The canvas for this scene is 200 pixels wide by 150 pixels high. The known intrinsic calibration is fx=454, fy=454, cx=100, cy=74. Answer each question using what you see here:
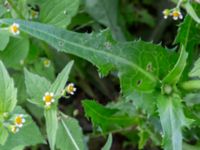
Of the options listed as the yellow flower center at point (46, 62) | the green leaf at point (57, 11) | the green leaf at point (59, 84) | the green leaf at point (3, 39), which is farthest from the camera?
the yellow flower center at point (46, 62)

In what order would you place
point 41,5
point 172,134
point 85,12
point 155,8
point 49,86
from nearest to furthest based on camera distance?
point 172,134, point 49,86, point 41,5, point 85,12, point 155,8

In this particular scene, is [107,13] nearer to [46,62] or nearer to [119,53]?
[46,62]

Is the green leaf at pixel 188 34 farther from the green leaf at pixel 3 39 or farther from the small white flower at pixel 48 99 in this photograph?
the green leaf at pixel 3 39

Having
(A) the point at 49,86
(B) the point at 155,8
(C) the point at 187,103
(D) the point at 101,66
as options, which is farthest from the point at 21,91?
(B) the point at 155,8

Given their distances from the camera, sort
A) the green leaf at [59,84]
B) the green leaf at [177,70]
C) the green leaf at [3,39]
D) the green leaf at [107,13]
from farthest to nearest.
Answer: the green leaf at [107,13] < the green leaf at [3,39] < the green leaf at [59,84] < the green leaf at [177,70]

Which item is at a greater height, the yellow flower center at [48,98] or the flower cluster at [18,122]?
the yellow flower center at [48,98]

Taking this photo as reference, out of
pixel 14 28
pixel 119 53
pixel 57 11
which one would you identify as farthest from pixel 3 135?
pixel 57 11

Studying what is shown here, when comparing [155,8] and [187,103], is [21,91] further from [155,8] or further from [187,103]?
[155,8]

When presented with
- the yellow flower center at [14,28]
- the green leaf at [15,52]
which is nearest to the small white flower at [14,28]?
the yellow flower center at [14,28]

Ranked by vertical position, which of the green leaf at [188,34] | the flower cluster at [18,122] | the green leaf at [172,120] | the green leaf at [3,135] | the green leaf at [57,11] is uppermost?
the green leaf at [57,11]
